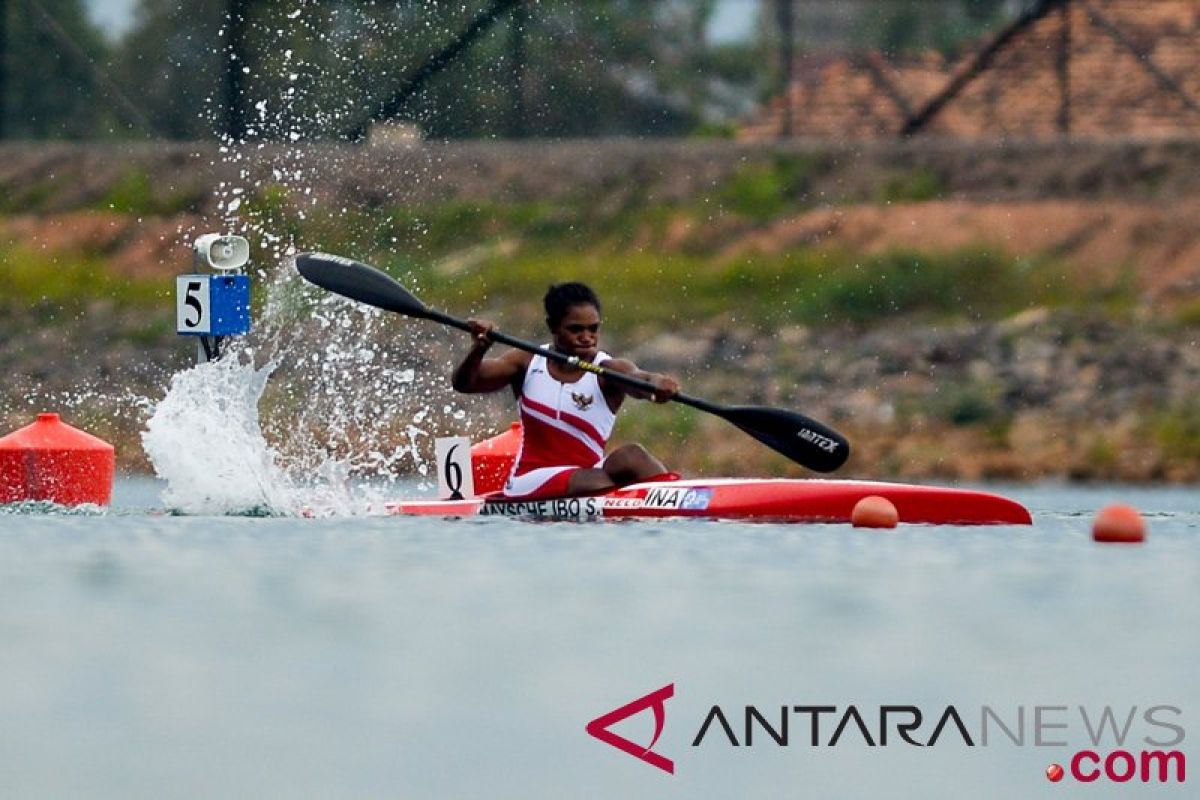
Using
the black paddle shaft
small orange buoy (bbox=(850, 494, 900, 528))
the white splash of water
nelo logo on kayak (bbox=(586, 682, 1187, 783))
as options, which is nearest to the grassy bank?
the white splash of water

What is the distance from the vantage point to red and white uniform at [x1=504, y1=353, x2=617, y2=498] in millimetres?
17031

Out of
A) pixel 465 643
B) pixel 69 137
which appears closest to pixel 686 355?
pixel 69 137

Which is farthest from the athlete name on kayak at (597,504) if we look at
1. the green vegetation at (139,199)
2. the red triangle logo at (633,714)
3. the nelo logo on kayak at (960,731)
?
the green vegetation at (139,199)

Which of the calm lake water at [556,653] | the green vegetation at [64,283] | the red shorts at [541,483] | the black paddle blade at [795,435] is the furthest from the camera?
the green vegetation at [64,283]

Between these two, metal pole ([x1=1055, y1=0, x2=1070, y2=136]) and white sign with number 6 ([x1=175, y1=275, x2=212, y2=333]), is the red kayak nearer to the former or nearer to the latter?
white sign with number 6 ([x1=175, y1=275, x2=212, y2=333])

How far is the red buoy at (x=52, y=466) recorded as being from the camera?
713 inches

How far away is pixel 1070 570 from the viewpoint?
48.2 feet

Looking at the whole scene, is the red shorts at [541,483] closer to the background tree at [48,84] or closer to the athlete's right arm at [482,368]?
the athlete's right arm at [482,368]

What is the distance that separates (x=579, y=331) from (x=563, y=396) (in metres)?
0.39

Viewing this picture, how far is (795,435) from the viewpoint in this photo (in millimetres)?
17625

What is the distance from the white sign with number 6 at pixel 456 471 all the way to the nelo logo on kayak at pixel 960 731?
273 inches

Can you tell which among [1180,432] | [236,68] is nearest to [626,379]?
[1180,432]

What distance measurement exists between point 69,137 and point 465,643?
23.6 meters

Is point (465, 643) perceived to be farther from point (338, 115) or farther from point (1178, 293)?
point (1178, 293)
